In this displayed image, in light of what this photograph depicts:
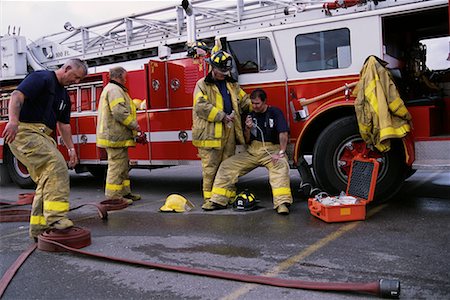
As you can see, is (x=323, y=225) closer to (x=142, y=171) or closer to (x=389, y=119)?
(x=389, y=119)

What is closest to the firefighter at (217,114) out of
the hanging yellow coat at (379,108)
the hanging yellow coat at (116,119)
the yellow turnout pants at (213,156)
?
the yellow turnout pants at (213,156)

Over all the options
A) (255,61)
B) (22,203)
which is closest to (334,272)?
(255,61)

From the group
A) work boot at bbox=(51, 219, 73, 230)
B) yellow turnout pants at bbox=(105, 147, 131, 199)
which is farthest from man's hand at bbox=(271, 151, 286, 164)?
work boot at bbox=(51, 219, 73, 230)

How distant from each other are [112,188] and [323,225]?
9.76 feet

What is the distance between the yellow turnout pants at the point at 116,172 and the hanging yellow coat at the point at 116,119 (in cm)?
12

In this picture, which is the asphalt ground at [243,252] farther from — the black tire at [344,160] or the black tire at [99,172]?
the black tire at [99,172]

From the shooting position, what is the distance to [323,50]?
570cm

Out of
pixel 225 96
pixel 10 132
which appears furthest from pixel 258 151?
pixel 10 132

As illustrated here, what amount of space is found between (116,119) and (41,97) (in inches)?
77.2

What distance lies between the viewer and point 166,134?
669 centimetres

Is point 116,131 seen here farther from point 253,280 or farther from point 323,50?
point 253,280

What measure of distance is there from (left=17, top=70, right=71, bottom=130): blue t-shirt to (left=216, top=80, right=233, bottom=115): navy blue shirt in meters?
2.03

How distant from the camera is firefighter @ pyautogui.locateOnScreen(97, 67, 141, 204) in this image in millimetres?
6191

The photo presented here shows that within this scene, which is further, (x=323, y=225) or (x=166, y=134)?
(x=166, y=134)
